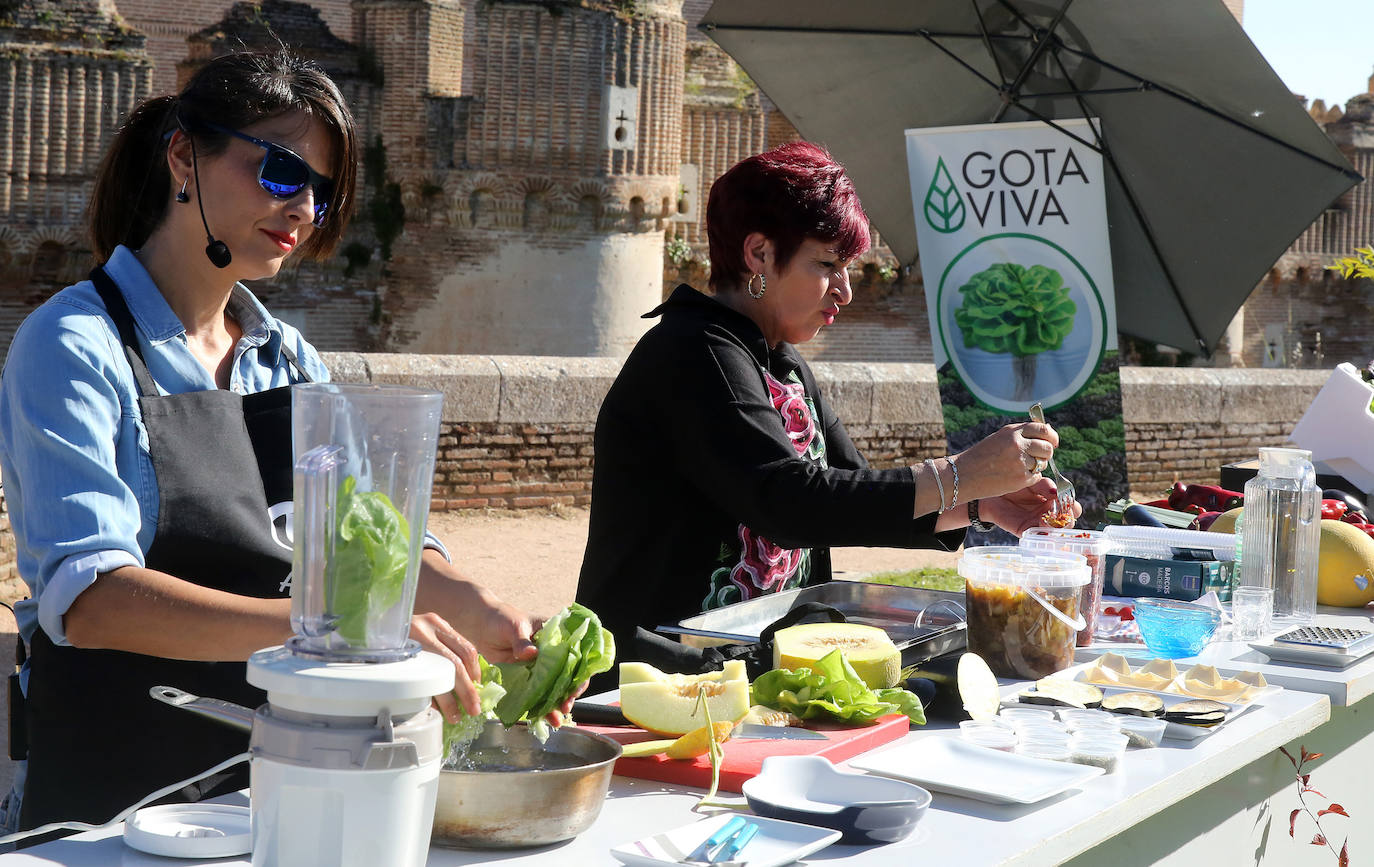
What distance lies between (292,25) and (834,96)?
17247mm

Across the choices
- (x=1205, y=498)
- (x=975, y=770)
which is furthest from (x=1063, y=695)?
(x=1205, y=498)

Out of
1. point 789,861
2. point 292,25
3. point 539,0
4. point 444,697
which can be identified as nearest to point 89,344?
point 444,697

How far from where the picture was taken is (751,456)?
100.0 inches

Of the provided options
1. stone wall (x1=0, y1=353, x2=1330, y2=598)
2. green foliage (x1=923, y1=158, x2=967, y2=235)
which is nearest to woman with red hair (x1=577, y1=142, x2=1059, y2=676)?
green foliage (x1=923, y1=158, x2=967, y2=235)

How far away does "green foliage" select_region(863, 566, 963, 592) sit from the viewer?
8.08 metres

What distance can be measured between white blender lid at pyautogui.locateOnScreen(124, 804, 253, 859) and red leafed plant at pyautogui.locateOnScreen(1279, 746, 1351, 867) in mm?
1700

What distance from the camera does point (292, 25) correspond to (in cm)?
2062

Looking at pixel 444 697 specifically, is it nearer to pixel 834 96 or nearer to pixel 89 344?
pixel 89 344

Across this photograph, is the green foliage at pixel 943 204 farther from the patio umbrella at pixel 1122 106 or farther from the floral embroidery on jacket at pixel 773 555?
the floral embroidery on jacket at pixel 773 555

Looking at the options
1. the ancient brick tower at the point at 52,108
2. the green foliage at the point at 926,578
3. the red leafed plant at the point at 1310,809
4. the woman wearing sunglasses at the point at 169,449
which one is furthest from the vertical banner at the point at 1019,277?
the ancient brick tower at the point at 52,108

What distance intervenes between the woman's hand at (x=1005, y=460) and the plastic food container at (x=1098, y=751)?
730mm

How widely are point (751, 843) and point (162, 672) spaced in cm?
90

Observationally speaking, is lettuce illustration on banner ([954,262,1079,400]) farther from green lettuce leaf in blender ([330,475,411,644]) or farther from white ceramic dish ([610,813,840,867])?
green lettuce leaf in blender ([330,475,411,644])

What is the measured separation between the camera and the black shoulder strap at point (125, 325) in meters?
1.94
